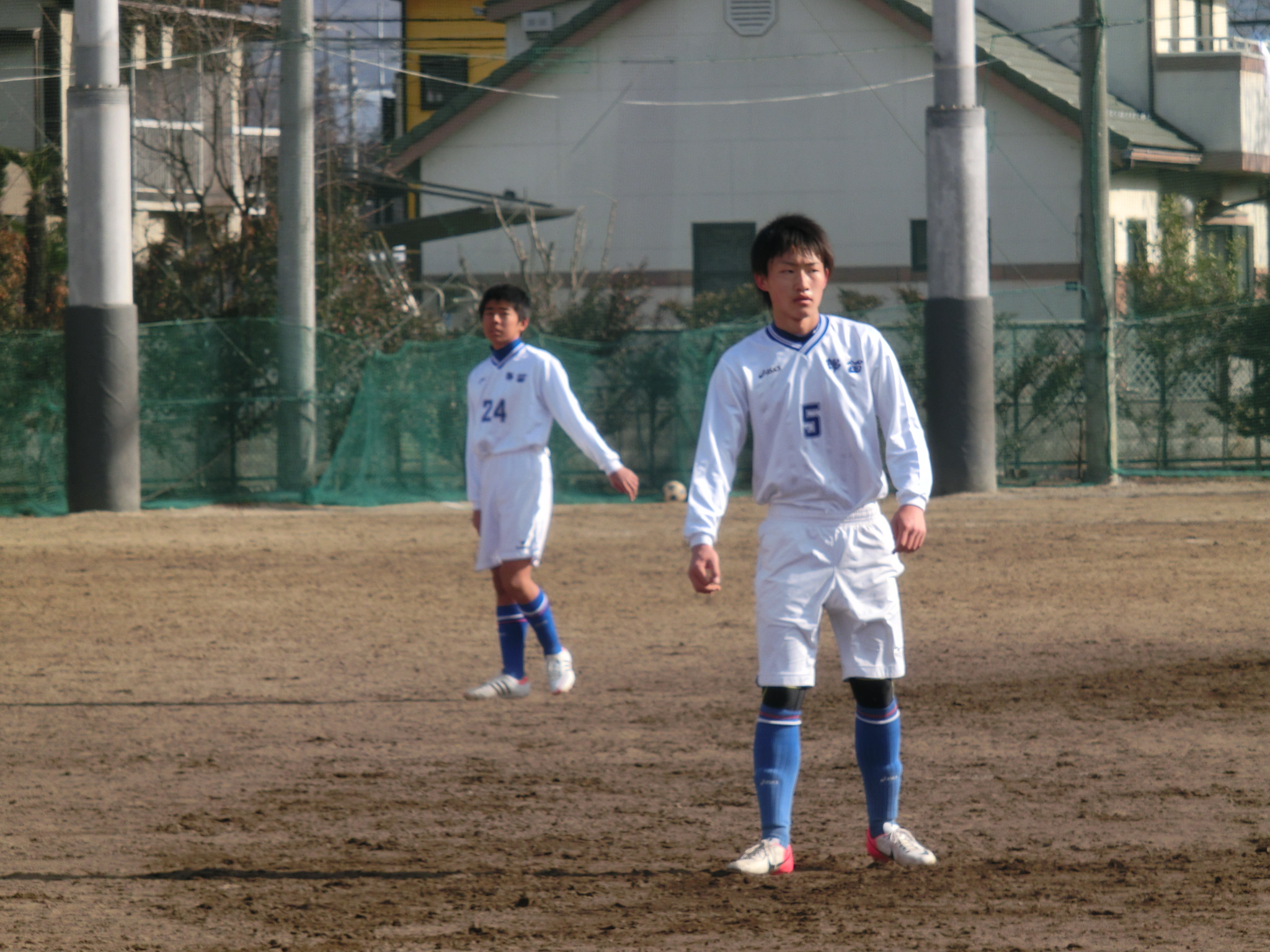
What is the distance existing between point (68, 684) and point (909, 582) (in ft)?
19.1

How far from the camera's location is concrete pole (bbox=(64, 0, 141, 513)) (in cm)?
1750

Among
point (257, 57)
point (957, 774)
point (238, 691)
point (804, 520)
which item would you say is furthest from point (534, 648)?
point (257, 57)

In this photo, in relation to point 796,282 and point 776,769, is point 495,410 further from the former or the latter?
point 776,769

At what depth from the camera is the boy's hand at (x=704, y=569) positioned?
461 centimetres

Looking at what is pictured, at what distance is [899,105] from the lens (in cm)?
2564

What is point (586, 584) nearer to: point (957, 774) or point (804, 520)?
point (957, 774)

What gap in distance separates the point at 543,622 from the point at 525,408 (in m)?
1.05

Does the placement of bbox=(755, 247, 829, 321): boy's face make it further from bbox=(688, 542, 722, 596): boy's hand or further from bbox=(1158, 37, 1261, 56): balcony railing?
bbox=(1158, 37, 1261, 56): balcony railing

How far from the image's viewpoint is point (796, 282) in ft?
15.8

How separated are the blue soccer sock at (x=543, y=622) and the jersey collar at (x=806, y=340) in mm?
3446

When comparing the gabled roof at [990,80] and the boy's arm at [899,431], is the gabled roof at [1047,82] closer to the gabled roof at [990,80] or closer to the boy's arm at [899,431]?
the gabled roof at [990,80]

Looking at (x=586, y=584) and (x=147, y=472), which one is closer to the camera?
(x=586, y=584)

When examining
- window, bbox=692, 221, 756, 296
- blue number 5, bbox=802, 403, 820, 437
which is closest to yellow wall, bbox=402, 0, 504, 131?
window, bbox=692, 221, 756, 296

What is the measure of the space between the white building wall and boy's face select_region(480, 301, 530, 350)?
1759 cm
